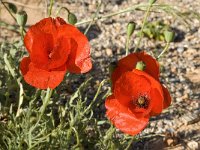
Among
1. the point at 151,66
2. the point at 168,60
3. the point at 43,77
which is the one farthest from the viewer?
the point at 168,60

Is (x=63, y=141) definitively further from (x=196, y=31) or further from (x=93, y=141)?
(x=196, y=31)

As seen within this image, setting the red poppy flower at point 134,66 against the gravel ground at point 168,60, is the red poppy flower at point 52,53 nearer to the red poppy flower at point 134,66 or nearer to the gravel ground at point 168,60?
the red poppy flower at point 134,66

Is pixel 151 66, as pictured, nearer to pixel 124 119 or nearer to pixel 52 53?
pixel 124 119

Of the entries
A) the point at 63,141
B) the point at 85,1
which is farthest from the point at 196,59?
the point at 63,141

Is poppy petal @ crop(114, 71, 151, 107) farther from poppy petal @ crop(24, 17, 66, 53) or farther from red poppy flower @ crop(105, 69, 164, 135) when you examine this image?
poppy petal @ crop(24, 17, 66, 53)

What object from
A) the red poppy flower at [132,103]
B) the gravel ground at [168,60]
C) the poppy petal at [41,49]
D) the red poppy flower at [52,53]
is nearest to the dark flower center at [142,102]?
the red poppy flower at [132,103]

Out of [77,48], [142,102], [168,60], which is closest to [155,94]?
[142,102]

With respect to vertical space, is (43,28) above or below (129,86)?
above
